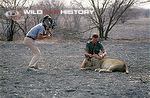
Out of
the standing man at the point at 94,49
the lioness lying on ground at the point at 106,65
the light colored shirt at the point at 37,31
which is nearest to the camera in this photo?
the lioness lying on ground at the point at 106,65

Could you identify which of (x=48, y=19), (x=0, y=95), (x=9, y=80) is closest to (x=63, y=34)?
(x=48, y=19)

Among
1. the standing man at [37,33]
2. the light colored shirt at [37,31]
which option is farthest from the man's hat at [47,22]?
the light colored shirt at [37,31]

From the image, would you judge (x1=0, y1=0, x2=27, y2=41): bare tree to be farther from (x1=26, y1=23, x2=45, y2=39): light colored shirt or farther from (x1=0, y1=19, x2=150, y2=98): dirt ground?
(x1=26, y1=23, x2=45, y2=39): light colored shirt

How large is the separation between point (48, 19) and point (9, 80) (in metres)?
3.09

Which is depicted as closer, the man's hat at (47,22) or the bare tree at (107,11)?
the man's hat at (47,22)

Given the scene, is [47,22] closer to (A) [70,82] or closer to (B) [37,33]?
(B) [37,33]

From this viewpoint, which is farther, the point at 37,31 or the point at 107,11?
the point at 107,11

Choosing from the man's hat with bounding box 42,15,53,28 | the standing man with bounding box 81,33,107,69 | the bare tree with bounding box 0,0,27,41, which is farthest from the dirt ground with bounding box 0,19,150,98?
the bare tree with bounding box 0,0,27,41

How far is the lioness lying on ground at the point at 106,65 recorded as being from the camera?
13062 mm

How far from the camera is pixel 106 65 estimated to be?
13.2 metres

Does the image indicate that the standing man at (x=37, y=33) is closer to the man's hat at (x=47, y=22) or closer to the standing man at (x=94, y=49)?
the man's hat at (x=47, y=22)

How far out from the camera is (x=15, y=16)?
104ft

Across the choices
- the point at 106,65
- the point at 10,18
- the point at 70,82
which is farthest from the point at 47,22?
the point at 10,18

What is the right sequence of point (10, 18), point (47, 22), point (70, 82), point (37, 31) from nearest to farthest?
point (70, 82), point (37, 31), point (47, 22), point (10, 18)
